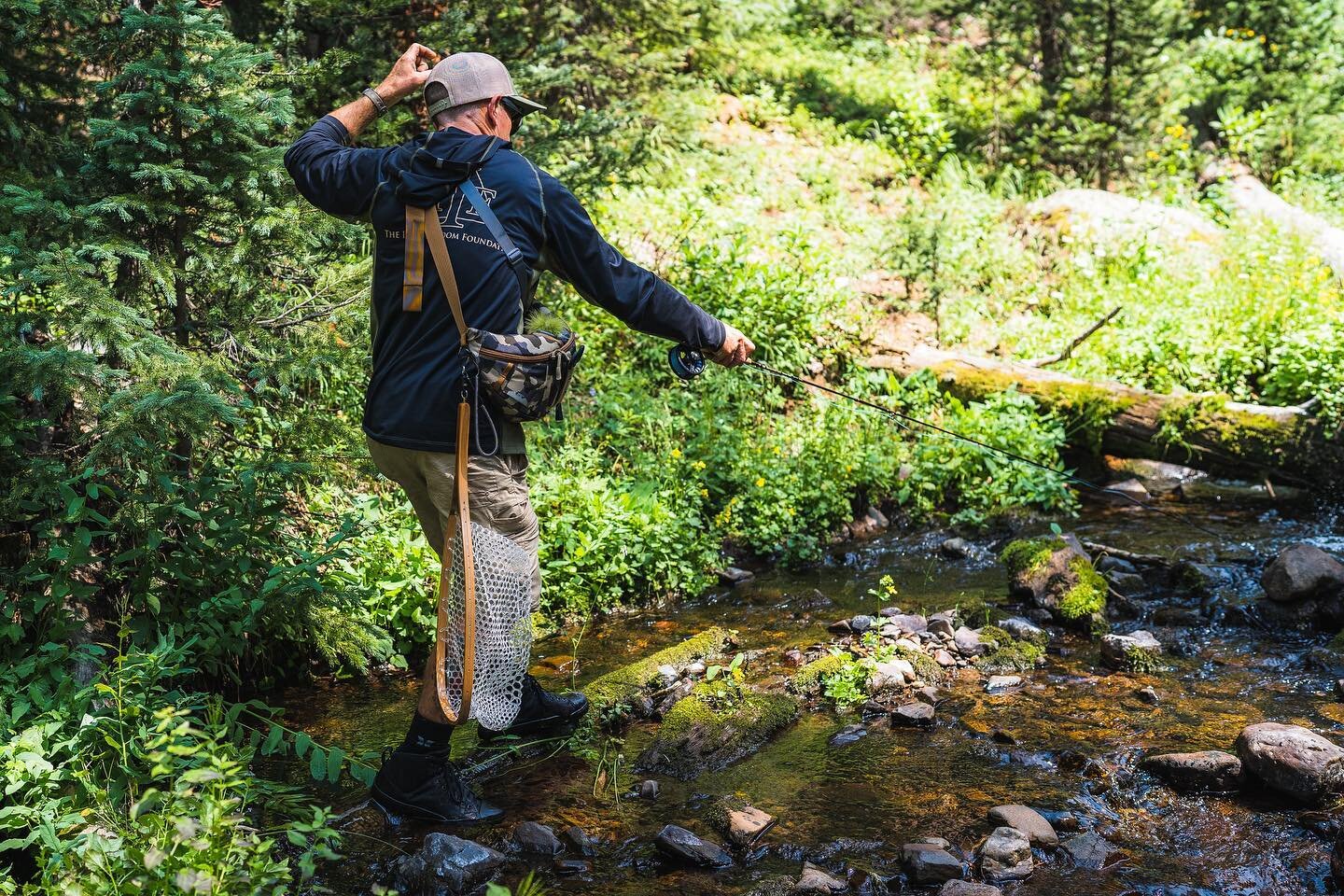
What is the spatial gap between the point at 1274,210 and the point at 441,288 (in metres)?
11.8

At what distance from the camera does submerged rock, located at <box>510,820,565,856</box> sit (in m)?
3.61

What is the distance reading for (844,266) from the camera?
10.7 meters

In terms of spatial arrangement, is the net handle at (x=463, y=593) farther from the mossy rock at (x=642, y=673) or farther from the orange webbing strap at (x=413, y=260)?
the mossy rock at (x=642, y=673)

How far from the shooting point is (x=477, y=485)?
3734mm

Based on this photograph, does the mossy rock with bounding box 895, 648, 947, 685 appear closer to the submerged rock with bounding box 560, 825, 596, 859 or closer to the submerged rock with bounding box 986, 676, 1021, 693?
the submerged rock with bounding box 986, 676, 1021, 693

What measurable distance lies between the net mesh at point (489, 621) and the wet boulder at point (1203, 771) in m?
2.54

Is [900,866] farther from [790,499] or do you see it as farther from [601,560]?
[790,499]

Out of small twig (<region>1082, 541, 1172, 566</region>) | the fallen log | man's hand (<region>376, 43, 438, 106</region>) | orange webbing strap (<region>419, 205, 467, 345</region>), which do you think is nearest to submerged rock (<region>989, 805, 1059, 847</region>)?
orange webbing strap (<region>419, 205, 467, 345</region>)

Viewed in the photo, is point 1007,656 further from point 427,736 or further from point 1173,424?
point 1173,424

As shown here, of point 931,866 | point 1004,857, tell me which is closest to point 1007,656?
A: point 1004,857

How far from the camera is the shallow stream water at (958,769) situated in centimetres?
344

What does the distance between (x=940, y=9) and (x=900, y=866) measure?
13742mm

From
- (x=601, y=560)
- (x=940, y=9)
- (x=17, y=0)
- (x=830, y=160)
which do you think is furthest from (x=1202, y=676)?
(x=940, y=9)

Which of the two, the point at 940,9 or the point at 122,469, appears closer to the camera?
the point at 122,469
